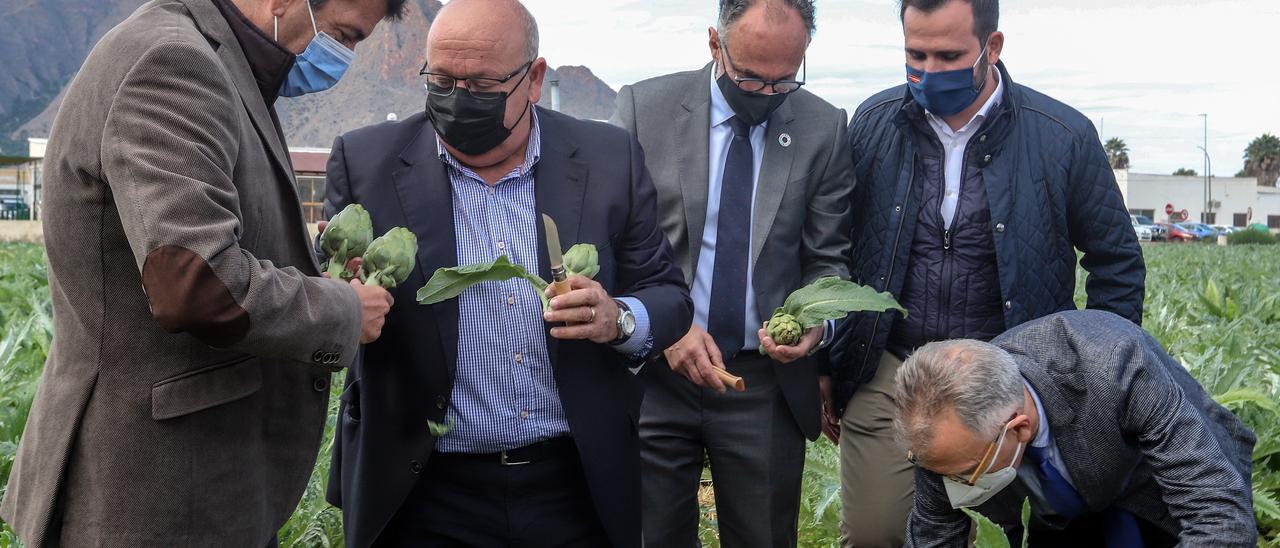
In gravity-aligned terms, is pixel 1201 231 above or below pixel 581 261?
below

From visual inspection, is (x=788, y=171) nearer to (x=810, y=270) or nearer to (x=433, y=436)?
(x=810, y=270)

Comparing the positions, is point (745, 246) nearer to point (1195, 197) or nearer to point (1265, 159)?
point (1195, 197)

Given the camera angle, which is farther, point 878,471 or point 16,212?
point 16,212

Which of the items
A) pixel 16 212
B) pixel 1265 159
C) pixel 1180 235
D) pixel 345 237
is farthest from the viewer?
pixel 1265 159

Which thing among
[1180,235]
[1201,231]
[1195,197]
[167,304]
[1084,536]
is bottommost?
[1195,197]

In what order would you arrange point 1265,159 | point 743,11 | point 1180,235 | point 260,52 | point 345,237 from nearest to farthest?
point 260,52 < point 345,237 < point 743,11 < point 1180,235 < point 1265,159

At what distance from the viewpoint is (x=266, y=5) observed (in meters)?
2.29

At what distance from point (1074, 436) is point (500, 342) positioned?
58.5 inches

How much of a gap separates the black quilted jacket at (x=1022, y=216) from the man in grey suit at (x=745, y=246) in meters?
0.13

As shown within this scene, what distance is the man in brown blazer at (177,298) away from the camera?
6.24 ft

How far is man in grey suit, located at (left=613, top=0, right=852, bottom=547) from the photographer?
3543 mm

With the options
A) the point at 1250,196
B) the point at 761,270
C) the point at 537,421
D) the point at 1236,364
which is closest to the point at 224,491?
the point at 537,421

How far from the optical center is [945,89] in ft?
11.8

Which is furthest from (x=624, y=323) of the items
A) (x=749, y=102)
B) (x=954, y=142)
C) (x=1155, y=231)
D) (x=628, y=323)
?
(x=1155, y=231)
